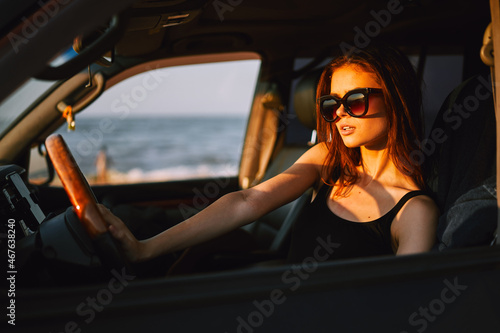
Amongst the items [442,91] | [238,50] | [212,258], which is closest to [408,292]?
[212,258]

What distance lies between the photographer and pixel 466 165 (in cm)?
154

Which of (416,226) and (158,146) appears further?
(158,146)

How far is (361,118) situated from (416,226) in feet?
1.20

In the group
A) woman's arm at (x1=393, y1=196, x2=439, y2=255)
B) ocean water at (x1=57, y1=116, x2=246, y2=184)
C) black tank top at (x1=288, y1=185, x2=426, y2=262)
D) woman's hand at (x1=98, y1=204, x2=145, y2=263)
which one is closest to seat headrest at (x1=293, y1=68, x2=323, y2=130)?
black tank top at (x1=288, y1=185, x2=426, y2=262)

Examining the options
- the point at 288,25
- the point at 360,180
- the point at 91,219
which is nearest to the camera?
the point at 91,219

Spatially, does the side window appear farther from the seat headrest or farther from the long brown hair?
the long brown hair

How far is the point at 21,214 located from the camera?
5.04 feet

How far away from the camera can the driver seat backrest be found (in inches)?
52.3

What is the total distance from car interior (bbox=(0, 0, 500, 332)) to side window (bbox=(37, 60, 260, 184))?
63.4 feet

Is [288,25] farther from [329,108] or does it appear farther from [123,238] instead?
[123,238]

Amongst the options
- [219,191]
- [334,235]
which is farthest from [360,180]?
[219,191]

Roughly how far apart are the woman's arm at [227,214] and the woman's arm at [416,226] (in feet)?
1.23

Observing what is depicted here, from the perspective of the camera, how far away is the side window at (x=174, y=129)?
2459 cm

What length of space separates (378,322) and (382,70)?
93 cm
